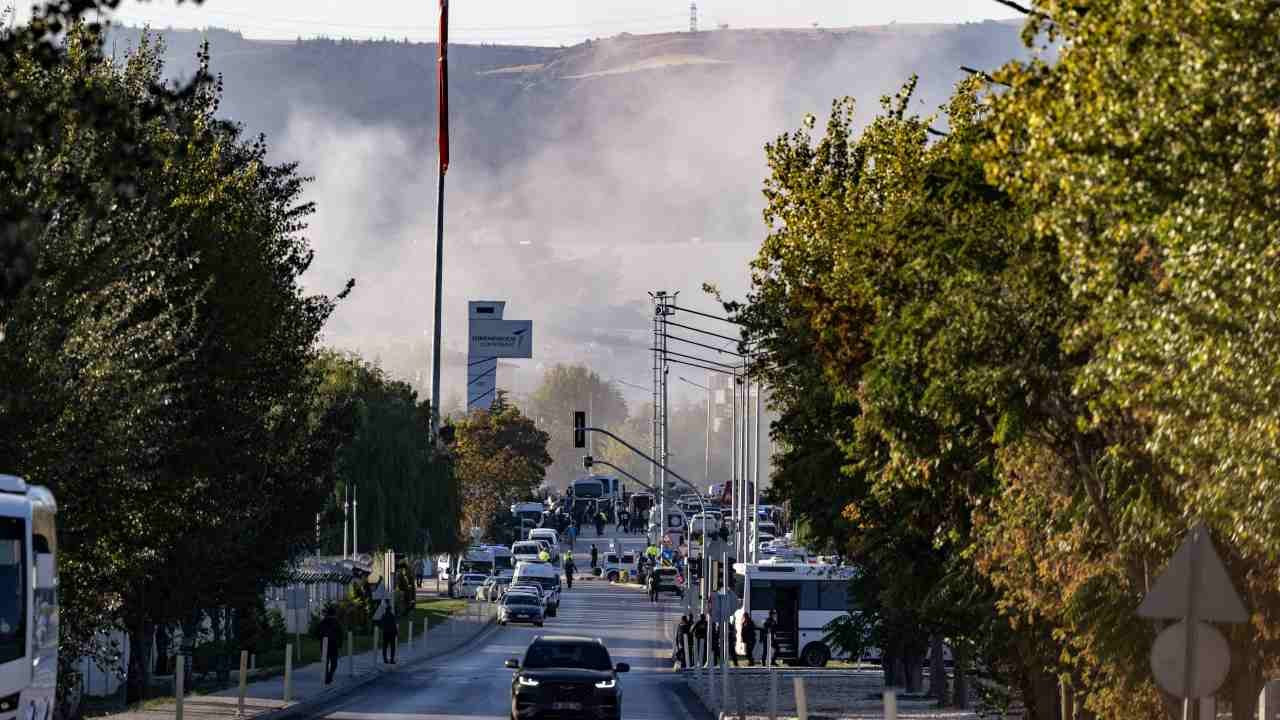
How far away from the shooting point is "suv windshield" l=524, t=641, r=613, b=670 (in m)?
32.8

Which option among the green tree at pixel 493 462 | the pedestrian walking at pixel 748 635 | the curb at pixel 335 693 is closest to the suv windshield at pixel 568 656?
the curb at pixel 335 693

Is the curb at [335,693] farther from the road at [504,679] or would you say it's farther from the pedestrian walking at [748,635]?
the pedestrian walking at [748,635]

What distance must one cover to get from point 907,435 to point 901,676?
2917cm

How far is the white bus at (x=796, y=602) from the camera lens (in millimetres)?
64375

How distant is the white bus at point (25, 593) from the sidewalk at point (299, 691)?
1050cm

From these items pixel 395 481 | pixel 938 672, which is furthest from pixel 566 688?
pixel 395 481

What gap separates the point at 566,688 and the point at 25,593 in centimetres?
1197

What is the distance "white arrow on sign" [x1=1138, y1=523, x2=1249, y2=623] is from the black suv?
18.8m

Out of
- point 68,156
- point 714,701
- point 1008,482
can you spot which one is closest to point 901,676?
point 714,701

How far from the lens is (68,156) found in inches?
904

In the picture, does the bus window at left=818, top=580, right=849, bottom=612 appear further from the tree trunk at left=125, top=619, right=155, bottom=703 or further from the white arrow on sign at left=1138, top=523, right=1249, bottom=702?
the white arrow on sign at left=1138, top=523, right=1249, bottom=702

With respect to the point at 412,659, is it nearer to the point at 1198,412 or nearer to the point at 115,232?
the point at 115,232

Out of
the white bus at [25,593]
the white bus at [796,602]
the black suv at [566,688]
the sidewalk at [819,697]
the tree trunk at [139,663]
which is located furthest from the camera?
the white bus at [796,602]

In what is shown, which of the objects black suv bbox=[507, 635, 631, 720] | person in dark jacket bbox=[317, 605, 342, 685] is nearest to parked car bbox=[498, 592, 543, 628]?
person in dark jacket bbox=[317, 605, 342, 685]
